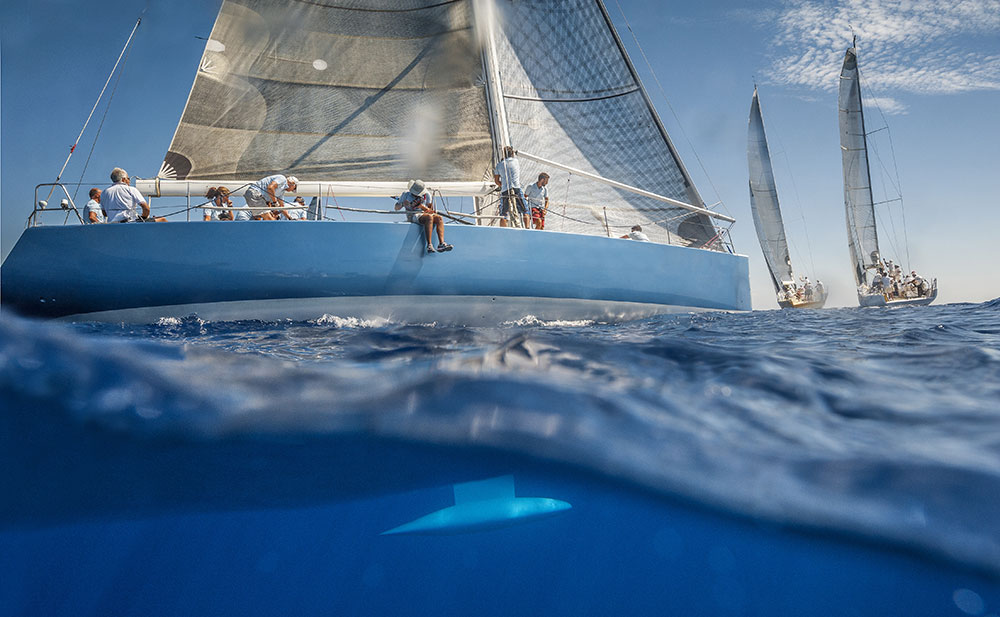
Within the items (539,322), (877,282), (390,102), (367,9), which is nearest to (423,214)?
(539,322)

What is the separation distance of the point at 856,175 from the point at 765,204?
400 centimetres

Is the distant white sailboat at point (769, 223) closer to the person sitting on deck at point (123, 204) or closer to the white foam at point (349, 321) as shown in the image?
the white foam at point (349, 321)

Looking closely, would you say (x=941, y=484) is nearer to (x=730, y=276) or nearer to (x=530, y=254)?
(x=530, y=254)

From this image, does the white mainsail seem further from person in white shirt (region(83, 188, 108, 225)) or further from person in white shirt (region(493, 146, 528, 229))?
person in white shirt (region(83, 188, 108, 225))

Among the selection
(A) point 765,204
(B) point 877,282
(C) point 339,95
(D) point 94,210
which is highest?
(A) point 765,204

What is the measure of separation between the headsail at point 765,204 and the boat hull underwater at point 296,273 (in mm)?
19679

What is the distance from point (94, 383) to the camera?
1.62 metres

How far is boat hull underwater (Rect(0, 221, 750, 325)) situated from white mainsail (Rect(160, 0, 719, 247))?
1544 millimetres

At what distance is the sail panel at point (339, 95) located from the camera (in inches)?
260

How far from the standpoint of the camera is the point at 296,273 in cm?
450

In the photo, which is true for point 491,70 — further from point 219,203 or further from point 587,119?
point 219,203

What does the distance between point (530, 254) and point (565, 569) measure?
381 centimetres

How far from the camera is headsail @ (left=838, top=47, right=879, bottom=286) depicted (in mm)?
18062

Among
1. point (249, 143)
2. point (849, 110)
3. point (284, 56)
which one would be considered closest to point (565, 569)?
point (249, 143)
